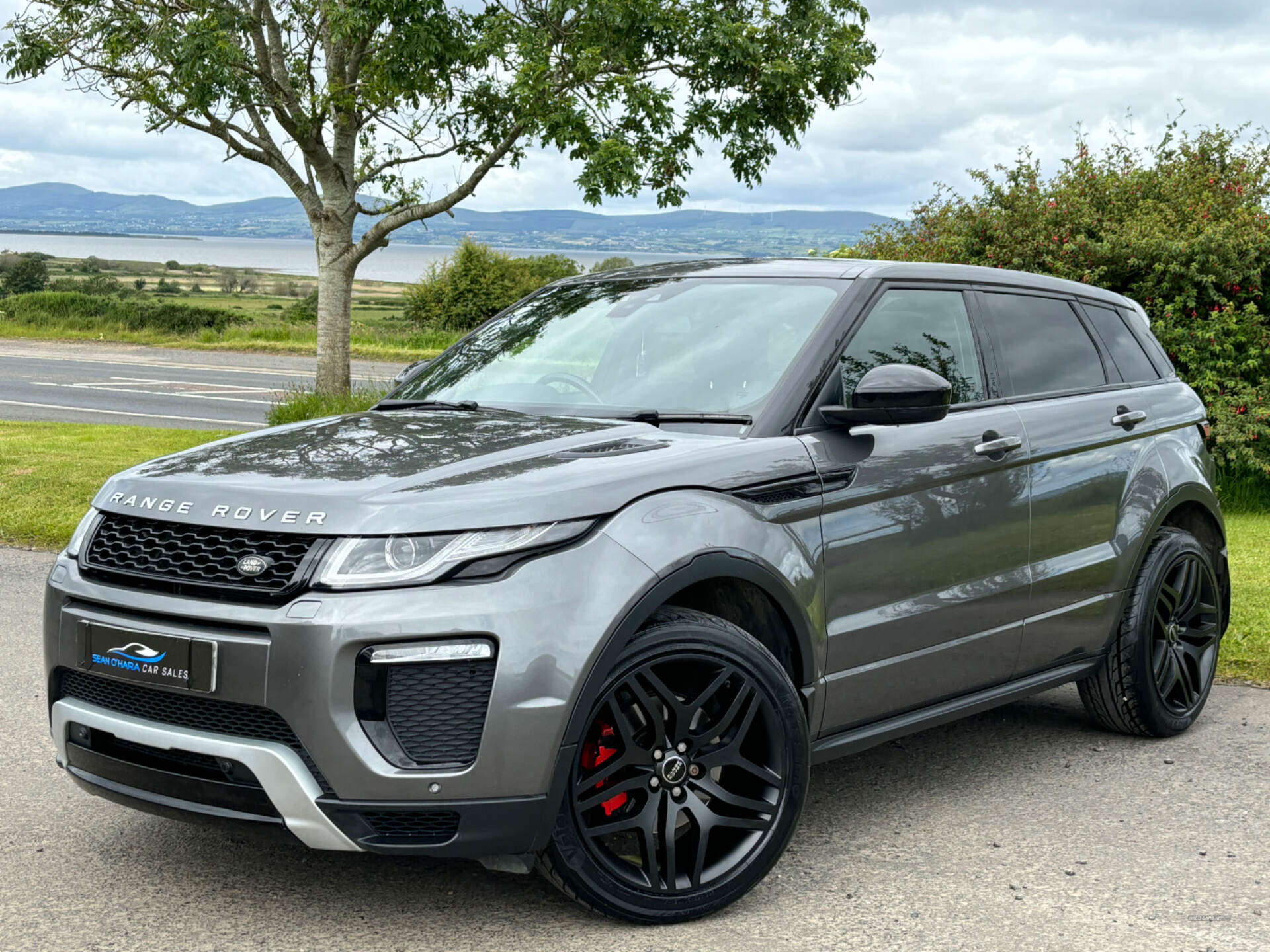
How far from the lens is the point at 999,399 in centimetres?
481

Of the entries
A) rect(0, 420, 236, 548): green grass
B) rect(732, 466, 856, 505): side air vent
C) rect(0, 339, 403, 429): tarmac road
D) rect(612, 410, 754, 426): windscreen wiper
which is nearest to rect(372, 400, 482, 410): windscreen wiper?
rect(612, 410, 754, 426): windscreen wiper

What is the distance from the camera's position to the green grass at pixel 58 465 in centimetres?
967

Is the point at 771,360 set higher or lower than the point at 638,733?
higher

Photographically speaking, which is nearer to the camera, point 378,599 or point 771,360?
point 378,599

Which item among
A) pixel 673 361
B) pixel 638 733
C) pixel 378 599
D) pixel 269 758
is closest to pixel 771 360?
pixel 673 361

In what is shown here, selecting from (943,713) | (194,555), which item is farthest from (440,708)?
(943,713)

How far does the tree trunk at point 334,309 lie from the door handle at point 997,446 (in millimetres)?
10986

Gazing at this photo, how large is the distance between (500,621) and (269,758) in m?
0.61

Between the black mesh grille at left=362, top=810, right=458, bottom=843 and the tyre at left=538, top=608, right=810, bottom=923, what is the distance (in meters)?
0.27

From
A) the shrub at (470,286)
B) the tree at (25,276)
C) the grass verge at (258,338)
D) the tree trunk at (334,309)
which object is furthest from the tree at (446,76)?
the tree at (25,276)

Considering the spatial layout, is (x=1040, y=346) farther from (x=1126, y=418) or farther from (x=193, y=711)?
(x=193, y=711)

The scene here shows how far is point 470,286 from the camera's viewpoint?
41.1m

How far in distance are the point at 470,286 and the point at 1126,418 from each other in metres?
36.9

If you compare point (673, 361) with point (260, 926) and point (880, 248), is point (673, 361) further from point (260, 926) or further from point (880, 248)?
point (880, 248)
